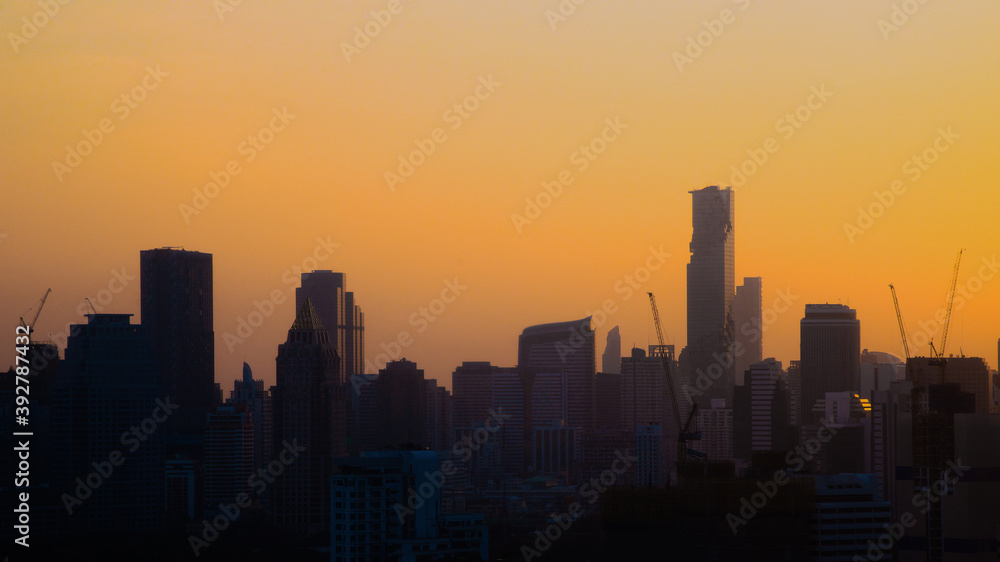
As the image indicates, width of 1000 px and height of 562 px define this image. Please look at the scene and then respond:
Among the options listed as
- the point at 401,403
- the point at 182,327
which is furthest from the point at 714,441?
the point at 182,327

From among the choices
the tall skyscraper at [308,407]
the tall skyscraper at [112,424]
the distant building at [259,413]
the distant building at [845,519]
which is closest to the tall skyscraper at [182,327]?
the distant building at [259,413]

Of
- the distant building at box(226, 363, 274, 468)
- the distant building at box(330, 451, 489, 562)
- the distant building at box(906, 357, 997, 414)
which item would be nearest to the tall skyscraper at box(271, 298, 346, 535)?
the distant building at box(226, 363, 274, 468)

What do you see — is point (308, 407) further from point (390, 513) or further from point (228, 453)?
point (390, 513)

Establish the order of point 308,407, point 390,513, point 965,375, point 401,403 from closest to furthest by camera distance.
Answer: point 390,513 < point 965,375 < point 308,407 < point 401,403

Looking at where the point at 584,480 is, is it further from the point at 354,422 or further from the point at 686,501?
the point at 686,501

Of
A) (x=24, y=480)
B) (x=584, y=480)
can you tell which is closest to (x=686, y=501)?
(x=24, y=480)

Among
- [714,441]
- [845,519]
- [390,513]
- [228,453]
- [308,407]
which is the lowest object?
[845,519]

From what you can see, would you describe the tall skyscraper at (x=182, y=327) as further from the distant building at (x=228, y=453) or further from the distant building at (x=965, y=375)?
the distant building at (x=965, y=375)
